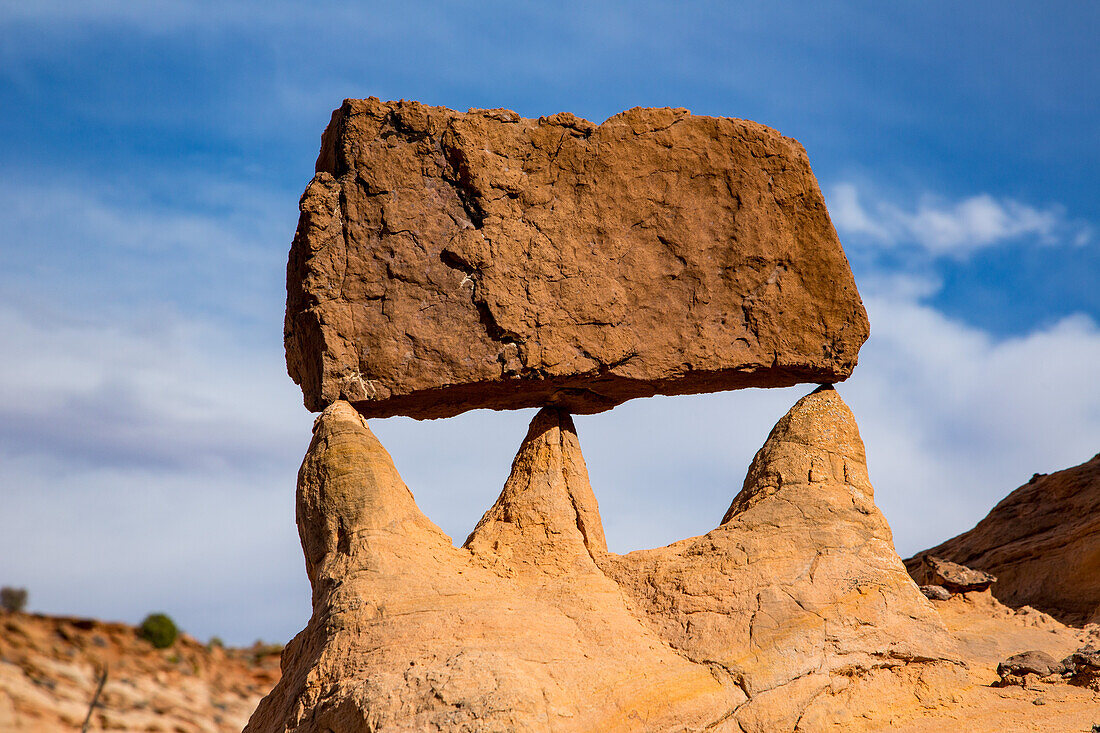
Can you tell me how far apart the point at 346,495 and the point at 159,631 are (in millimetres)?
7454

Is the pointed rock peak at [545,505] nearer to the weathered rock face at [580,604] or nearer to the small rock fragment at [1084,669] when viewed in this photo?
the weathered rock face at [580,604]

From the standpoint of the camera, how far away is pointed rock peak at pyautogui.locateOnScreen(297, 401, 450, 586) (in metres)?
6.27

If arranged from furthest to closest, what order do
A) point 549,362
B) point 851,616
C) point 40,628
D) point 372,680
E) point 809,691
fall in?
point 40,628
point 549,362
point 851,616
point 809,691
point 372,680

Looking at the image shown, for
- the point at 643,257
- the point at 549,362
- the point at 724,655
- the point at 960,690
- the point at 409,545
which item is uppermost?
the point at 643,257

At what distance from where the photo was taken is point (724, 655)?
19.5 ft

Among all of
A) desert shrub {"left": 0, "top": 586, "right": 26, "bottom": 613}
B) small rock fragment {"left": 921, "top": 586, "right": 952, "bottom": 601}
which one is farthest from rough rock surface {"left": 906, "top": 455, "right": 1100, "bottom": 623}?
desert shrub {"left": 0, "top": 586, "right": 26, "bottom": 613}

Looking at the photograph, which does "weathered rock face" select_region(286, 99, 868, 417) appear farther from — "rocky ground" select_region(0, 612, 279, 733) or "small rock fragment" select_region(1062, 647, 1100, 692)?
"rocky ground" select_region(0, 612, 279, 733)

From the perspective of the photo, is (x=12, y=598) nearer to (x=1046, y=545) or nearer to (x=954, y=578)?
(x=954, y=578)

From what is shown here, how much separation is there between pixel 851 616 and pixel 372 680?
2.91m

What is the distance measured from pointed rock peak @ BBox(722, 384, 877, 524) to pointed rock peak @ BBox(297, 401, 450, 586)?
7.49ft

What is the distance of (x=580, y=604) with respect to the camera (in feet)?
20.2

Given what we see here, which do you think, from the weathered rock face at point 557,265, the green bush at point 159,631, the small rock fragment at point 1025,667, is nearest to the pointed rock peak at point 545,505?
the weathered rock face at point 557,265

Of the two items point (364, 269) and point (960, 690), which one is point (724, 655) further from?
point (364, 269)

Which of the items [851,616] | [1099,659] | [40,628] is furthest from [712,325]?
[40,628]
